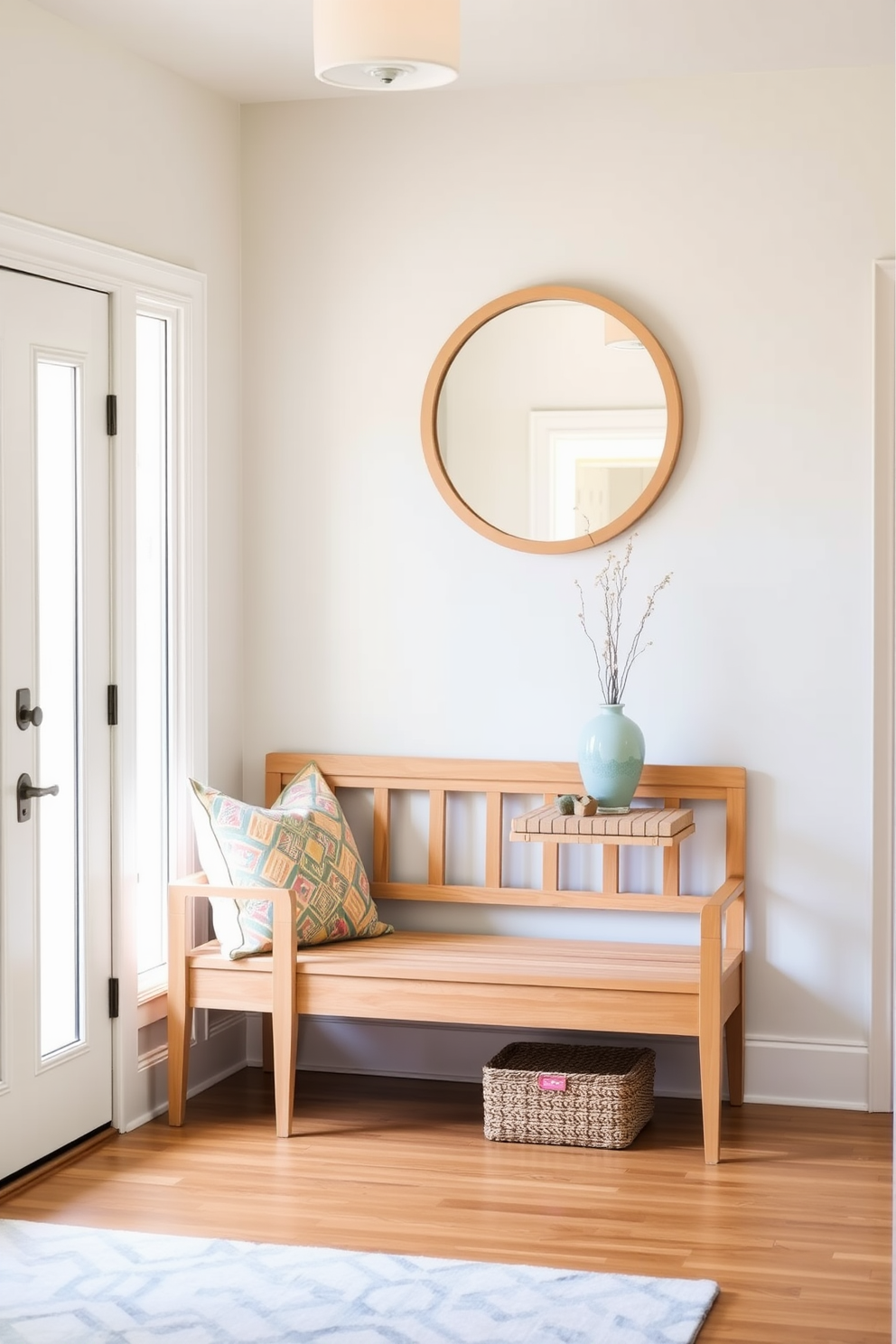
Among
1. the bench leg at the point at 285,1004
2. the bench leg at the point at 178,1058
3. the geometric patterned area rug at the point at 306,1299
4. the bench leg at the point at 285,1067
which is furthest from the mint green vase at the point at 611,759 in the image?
the geometric patterned area rug at the point at 306,1299

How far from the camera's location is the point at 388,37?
3107mm

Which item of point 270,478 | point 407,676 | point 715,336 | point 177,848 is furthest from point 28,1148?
point 715,336

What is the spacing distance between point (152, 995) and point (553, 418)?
188cm

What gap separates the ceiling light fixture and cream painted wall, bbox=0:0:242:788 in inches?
29.6

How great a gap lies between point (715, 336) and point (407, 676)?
126cm

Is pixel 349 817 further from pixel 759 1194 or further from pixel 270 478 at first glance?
pixel 759 1194

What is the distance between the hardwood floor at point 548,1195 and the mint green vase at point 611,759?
0.85 metres

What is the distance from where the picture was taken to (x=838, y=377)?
4145 mm

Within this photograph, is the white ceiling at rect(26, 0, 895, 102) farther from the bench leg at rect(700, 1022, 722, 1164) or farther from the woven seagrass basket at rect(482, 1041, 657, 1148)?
the woven seagrass basket at rect(482, 1041, 657, 1148)

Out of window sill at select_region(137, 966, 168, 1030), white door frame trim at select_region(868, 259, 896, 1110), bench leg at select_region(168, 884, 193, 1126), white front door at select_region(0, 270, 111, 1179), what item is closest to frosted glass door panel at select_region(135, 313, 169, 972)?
window sill at select_region(137, 966, 168, 1030)

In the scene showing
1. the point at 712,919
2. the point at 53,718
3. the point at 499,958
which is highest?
the point at 53,718

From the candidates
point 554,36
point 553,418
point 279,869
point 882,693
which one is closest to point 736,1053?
point 882,693

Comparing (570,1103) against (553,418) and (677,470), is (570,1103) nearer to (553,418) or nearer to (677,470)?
(677,470)

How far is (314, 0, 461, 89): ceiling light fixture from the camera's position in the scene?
3.11 m
